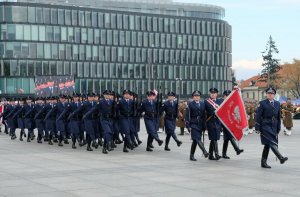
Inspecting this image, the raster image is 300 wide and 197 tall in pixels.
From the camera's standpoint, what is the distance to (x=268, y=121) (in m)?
13.3

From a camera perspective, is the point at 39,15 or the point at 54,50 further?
the point at 54,50

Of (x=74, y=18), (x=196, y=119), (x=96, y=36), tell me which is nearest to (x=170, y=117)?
(x=196, y=119)

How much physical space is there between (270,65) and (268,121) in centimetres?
10443

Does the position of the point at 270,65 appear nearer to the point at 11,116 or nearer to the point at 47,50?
the point at 47,50

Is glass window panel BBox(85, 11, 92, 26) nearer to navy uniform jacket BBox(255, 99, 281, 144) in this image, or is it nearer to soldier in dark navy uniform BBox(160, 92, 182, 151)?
soldier in dark navy uniform BBox(160, 92, 182, 151)

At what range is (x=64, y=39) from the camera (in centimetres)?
8575

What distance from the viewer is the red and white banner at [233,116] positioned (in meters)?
15.3

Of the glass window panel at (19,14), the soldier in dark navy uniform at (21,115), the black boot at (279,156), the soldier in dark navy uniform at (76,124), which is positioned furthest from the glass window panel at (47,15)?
the black boot at (279,156)

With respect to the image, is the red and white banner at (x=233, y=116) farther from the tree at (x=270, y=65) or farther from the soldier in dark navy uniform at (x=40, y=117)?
the tree at (x=270, y=65)

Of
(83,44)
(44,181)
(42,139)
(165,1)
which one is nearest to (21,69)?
(83,44)

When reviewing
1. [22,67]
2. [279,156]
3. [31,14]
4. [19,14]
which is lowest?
[279,156]

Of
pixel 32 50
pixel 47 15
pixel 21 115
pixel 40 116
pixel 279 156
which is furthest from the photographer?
pixel 47 15

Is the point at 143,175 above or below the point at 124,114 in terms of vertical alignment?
below

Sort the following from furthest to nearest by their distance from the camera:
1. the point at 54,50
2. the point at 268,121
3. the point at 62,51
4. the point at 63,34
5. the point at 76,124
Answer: the point at 63,34 → the point at 62,51 → the point at 54,50 → the point at 76,124 → the point at 268,121
